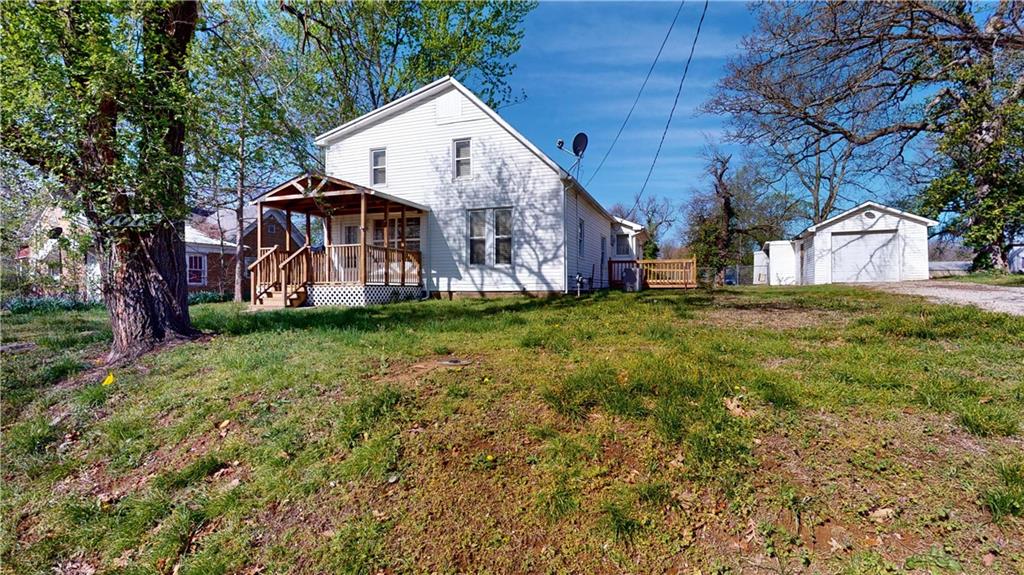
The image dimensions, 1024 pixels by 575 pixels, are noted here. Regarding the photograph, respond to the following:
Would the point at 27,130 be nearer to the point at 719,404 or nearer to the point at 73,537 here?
the point at 73,537

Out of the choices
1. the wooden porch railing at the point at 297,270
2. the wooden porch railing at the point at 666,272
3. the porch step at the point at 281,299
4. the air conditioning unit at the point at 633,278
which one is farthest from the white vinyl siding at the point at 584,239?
the porch step at the point at 281,299

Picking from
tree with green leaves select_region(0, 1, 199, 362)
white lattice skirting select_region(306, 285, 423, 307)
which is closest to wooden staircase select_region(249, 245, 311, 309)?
white lattice skirting select_region(306, 285, 423, 307)

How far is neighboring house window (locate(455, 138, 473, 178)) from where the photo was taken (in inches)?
512

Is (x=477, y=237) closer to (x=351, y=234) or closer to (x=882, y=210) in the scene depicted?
(x=351, y=234)

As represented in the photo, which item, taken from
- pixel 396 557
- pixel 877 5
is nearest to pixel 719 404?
pixel 396 557

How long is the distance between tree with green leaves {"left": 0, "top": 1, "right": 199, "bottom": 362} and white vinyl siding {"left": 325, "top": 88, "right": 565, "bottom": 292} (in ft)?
24.1

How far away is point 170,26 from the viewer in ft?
19.0

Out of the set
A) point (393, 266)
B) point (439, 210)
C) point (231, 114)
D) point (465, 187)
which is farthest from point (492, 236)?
point (231, 114)

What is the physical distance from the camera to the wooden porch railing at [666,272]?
1727cm


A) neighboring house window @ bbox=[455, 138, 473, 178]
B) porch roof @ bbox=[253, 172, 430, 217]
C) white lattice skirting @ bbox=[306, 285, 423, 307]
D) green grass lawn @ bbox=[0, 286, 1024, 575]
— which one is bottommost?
green grass lawn @ bbox=[0, 286, 1024, 575]

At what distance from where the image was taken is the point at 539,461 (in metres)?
2.74

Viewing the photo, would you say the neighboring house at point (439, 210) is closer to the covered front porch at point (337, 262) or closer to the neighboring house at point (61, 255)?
the covered front porch at point (337, 262)

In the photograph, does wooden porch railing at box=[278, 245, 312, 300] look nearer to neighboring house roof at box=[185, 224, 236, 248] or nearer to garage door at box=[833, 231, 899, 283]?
neighboring house roof at box=[185, 224, 236, 248]

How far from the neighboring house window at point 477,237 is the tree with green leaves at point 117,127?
765cm
